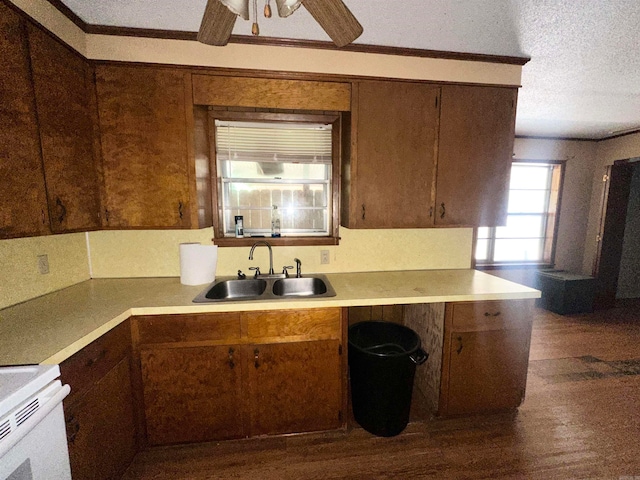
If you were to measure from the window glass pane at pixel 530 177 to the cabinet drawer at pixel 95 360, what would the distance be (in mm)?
5146

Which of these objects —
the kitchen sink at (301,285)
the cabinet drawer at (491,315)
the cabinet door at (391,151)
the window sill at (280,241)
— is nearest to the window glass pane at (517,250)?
the cabinet drawer at (491,315)

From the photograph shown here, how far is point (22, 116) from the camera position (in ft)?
4.02

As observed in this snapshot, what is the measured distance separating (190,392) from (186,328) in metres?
0.40

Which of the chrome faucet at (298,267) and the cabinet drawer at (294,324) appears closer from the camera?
the cabinet drawer at (294,324)

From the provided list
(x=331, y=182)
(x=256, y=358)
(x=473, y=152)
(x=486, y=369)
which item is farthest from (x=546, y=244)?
(x=256, y=358)

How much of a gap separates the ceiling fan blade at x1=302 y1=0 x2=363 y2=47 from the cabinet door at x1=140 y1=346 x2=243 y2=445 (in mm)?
1661

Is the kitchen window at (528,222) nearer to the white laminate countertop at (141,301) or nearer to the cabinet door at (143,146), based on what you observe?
the white laminate countertop at (141,301)

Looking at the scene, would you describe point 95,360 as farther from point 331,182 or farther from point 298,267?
point 331,182

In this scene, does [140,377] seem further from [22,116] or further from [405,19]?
[405,19]

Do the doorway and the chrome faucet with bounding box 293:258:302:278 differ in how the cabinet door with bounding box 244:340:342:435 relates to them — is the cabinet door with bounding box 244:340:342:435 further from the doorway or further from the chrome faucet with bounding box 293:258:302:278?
the doorway

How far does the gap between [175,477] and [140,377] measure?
1.89 feet

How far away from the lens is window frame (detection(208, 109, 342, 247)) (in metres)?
2.02

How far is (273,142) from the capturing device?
2.14m

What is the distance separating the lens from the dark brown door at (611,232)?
13.0ft
